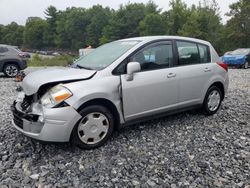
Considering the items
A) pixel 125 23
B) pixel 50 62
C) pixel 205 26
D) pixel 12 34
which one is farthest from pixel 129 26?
pixel 12 34

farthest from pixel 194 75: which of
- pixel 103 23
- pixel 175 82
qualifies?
pixel 103 23

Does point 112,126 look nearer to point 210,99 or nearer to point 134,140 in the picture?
point 134,140

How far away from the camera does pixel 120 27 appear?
67000 mm

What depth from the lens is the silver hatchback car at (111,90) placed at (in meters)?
3.99

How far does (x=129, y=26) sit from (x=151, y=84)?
2523 inches

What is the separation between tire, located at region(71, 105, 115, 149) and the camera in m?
4.11

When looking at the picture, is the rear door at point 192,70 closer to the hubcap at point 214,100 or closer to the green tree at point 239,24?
the hubcap at point 214,100

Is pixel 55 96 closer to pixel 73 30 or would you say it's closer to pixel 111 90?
pixel 111 90

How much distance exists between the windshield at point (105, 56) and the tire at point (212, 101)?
77.5 inches

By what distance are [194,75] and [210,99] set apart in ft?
2.53

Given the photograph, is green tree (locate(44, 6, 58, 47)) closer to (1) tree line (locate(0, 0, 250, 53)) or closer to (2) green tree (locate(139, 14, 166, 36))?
(1) tree line (locate(0, 0, 250, 53))

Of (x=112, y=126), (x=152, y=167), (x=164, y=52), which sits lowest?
(x=152, y=167)

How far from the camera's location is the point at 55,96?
13.0 ft

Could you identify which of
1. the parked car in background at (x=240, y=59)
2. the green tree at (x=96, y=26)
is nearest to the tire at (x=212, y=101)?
the parked car in background at (x=240, y=59)
